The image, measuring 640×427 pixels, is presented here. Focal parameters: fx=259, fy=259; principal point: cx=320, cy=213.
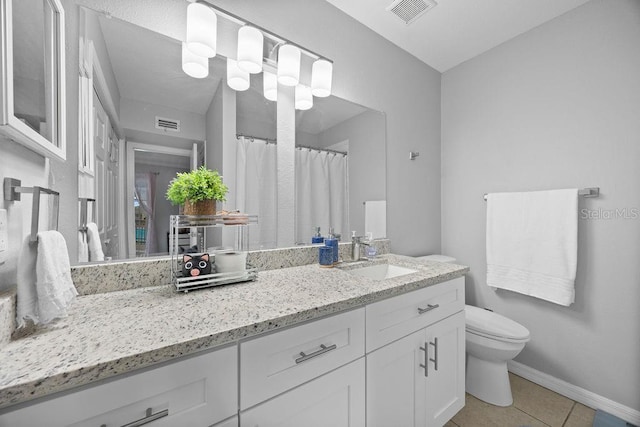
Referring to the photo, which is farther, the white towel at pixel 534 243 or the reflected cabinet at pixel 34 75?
the white towel at pixel 534 243

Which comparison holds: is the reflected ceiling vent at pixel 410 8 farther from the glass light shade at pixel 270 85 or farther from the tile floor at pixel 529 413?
the tile floor at pixel 529 413

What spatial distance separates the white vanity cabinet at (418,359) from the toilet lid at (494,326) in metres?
0.28

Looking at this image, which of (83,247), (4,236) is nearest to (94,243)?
(83,247)

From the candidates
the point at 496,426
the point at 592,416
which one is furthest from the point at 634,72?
the point at 496,426

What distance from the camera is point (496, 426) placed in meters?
1.45

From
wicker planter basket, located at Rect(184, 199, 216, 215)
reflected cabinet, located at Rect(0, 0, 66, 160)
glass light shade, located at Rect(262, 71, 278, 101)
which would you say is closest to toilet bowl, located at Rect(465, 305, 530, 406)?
wicker planter basket, located at Rect(184, 199, 216, 215)

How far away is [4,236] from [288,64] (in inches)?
51.4

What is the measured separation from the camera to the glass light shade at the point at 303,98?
1519 mm

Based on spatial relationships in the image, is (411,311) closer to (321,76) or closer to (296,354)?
(296,354)

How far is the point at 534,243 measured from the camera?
1.77 meters

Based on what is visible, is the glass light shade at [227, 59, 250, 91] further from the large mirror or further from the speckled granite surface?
the speckled granite surface

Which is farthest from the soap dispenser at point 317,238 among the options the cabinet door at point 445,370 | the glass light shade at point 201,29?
the glass light shade at point 201,29

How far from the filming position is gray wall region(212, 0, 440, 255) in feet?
4.94

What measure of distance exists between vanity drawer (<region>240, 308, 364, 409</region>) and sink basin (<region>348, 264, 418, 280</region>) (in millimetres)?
558
